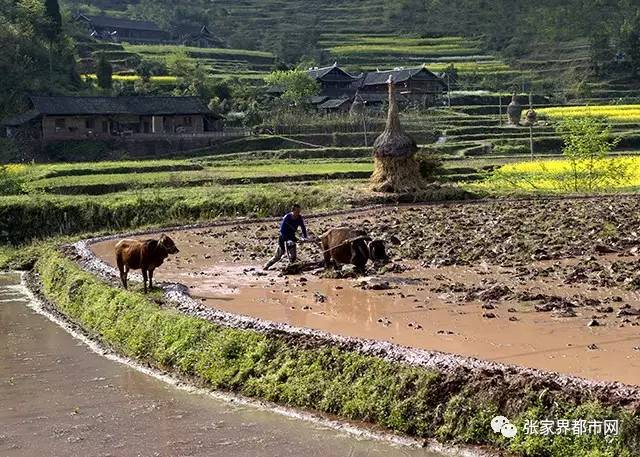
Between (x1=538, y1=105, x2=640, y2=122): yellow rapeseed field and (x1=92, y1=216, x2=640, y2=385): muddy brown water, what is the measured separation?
1680 inches

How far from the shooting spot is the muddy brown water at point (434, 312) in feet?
34.2

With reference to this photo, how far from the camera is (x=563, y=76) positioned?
84.9 meters

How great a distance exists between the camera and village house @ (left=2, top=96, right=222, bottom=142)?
51.4 m

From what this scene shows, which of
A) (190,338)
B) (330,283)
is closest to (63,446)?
(190,338)

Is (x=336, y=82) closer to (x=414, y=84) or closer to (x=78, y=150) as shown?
(x=414, y=84)

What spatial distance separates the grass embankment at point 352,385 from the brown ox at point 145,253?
0.72m

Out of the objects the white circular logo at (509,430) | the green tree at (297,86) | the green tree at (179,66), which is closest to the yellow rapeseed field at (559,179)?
the white circular logo at (509,430)

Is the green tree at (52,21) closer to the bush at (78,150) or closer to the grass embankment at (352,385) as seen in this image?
the bush at (78,150)

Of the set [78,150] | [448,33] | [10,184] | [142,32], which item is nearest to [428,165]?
[10,184]

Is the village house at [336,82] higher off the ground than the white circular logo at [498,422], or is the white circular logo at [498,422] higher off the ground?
the village house at [336,82]

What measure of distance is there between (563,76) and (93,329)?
3003 inches

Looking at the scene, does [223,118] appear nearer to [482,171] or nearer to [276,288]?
[482,171]

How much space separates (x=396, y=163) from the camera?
29.9 m

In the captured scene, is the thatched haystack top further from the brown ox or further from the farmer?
the brown ox
